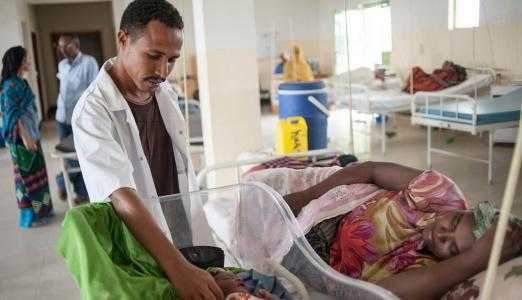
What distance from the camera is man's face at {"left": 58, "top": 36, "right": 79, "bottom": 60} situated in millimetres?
5035

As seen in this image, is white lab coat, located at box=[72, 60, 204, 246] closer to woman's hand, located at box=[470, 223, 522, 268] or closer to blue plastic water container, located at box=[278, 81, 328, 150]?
woman's hand, located at box=[470, 223, 522, 268]

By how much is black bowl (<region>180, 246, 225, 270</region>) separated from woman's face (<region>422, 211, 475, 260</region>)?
72 cm

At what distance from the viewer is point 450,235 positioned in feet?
5.18

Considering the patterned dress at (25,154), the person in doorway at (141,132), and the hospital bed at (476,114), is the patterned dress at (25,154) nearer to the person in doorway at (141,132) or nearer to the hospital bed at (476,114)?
the person in doorway at (141,132)

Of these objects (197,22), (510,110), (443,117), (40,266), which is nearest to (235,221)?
(40,266)

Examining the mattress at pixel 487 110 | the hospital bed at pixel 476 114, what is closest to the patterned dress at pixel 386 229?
the mattress at pixel 487 110

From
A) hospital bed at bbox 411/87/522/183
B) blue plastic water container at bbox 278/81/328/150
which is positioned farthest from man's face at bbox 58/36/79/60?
hospital bed at bbox 411/87/522/183

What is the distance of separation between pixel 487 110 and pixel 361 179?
7.97 ft

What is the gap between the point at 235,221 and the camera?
1.94m

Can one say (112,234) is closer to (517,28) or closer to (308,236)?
(308,236)

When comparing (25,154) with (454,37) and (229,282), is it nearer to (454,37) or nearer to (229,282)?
(229,282)

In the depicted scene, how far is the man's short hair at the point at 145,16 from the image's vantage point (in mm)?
1329

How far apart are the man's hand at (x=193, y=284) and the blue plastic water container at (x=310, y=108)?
3.70 metres

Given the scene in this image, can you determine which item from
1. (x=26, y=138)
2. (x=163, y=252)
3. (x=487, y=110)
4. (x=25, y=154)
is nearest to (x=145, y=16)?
(x=163, y=252)
